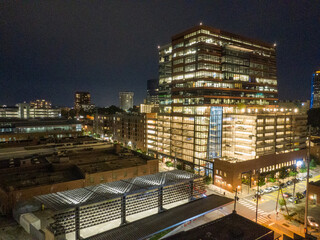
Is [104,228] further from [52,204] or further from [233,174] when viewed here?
[233,174]

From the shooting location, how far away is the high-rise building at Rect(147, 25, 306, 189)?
80.3 metres

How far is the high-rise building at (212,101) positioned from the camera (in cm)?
8031

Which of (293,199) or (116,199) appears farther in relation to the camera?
A: (293,199)

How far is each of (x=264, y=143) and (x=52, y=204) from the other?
7369 cm

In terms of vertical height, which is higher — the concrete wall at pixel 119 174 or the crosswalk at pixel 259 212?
the concrete wall at pixel 119 174

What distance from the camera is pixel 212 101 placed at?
86812 millimetres

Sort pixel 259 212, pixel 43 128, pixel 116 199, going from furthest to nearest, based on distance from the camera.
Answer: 1. pixel 43 128
2. pixel 259 212
3. pixel 116 199

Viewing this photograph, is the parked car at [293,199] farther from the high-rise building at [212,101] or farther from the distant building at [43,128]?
the distant building at [43,128]

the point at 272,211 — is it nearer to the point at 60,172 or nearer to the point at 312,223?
the point at 312,223

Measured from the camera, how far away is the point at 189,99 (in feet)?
294

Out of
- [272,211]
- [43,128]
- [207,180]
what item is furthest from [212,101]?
[43,128]

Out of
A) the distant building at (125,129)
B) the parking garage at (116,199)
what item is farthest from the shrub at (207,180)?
the distant building at (125,129)

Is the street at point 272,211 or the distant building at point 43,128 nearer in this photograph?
the street at point 272,211

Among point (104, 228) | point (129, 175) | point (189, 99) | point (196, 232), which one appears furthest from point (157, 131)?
point (196, 232)
